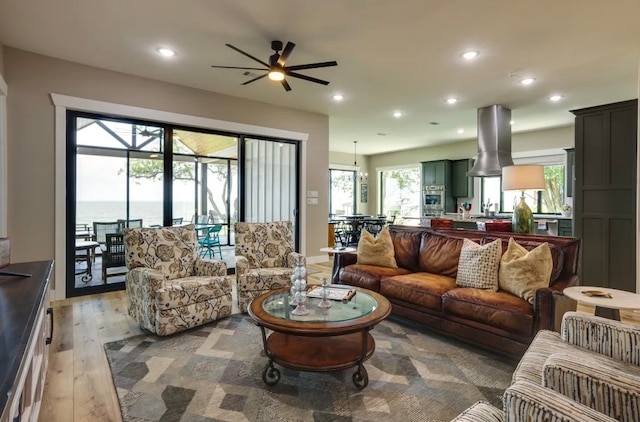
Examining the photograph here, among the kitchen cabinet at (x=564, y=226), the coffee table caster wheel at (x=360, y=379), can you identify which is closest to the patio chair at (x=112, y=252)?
the coffee table caster wheel at (x=360, y=379)

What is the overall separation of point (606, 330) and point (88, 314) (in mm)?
4198

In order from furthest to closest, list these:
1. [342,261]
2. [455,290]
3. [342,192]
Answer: [342,192], [342,261], [455,290]

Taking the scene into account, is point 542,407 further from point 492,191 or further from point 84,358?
point 492,191

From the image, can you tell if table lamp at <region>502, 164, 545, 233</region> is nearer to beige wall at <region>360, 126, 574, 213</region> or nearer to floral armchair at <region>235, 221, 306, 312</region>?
floral armchair at <region>235, 221, 306, 312</region>

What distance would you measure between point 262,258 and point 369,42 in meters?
2.62

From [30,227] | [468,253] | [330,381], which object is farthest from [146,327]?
[468,253]

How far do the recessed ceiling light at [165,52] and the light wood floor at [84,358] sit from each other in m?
2.83

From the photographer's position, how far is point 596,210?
13.7ft

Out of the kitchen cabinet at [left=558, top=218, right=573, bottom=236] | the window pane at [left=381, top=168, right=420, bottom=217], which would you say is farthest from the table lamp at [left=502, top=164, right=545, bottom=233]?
the window pane at [left=381, top=168, right=420, bottom=217]

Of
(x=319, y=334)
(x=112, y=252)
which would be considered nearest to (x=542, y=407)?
(x=319, y=334)

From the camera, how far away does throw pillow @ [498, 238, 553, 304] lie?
241 cm

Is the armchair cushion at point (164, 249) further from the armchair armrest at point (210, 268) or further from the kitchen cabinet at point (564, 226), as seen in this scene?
the kitchen cabinet at point (564, 226)

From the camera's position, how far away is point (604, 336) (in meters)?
1.55

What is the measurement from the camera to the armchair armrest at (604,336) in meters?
1.49
